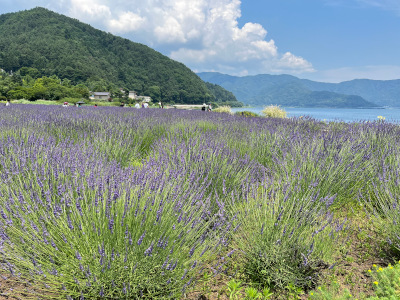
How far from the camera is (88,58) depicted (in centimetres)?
8769

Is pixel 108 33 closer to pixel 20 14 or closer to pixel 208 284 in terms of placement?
pixel 20 14

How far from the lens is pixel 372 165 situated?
11.6ft

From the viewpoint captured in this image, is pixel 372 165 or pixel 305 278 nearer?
pixel 305 278

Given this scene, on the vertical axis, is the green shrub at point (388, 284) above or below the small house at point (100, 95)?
below

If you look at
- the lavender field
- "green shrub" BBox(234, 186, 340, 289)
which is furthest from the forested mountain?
"green shrub" BBox(234, 186, 340, 289)

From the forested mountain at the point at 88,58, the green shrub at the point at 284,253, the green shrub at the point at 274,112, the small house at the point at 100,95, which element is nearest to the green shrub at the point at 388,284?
the green shrub at the point at 284,253

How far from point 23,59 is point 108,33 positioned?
135 ft

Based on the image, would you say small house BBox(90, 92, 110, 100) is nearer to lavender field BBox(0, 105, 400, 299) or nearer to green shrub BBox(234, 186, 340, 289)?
lavender field BBox(0, 105, 400, 299)

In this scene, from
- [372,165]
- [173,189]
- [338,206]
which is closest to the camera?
[173,189]

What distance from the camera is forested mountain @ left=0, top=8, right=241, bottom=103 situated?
78.9 meters

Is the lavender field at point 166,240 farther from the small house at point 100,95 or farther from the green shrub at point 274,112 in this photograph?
the small house at point 100,95

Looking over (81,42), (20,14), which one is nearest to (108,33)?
(81,42)

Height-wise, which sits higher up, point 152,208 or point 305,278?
point 152,208

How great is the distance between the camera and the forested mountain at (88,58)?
78.9m
